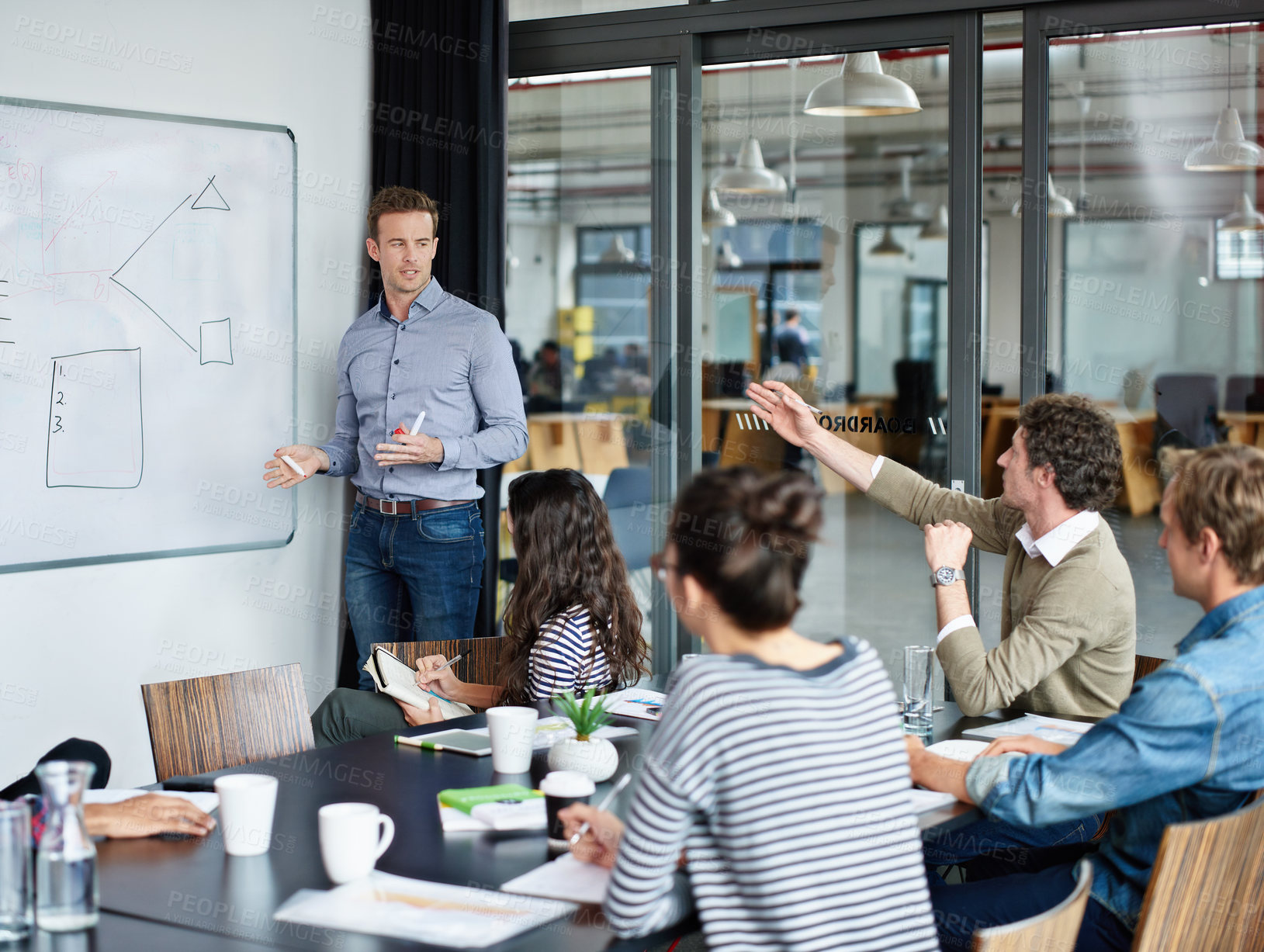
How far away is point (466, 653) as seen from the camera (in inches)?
121

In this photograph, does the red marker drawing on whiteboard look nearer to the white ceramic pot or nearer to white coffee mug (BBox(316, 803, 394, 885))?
the white ceramic pot

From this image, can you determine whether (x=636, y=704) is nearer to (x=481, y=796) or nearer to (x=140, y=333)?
(x=481, y=796)

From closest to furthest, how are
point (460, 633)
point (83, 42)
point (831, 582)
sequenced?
point (83, 42)
point (460, 633)
point (831, 582)

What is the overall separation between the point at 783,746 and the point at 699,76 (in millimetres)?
3060

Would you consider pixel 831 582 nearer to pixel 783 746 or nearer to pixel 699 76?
pixel 699 76

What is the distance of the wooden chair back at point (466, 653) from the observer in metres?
3.01

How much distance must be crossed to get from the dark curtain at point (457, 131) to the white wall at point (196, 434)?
13 centimetres

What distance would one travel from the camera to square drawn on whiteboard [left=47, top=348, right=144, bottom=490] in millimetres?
3473

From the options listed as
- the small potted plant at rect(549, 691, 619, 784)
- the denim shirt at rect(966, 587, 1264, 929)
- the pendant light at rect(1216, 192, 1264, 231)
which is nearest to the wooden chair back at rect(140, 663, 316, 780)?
the small potted plant at rect(549, 691, 619, 784)

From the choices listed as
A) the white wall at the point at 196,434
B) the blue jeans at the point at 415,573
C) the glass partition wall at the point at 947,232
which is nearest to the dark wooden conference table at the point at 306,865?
the glass partition wall at the point at 947,232

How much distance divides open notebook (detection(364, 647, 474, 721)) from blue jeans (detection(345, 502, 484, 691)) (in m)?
0.79

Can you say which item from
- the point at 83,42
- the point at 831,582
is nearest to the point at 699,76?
the point at 83,42

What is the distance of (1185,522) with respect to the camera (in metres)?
1.84

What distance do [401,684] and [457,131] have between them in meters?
2.06
